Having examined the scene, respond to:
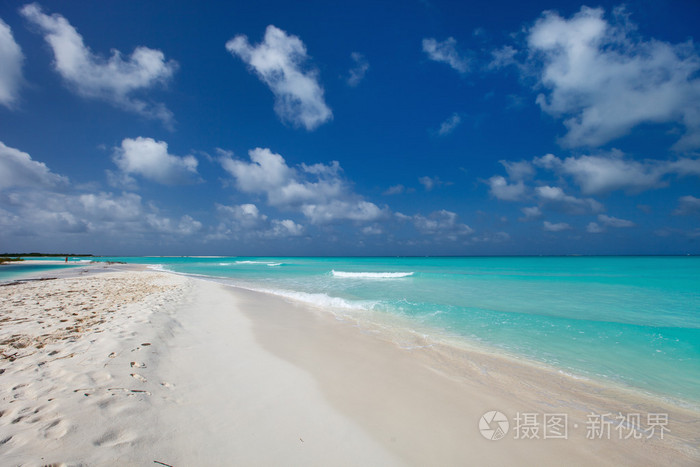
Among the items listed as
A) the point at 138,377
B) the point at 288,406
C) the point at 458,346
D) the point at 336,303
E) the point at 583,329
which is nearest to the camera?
the point at 288,406

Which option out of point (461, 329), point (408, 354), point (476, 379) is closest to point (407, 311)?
point (461, 329)

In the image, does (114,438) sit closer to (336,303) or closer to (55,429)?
(55,429)

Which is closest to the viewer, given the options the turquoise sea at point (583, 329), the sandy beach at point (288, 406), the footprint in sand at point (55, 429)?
the footprint in sand at point (55, 429)

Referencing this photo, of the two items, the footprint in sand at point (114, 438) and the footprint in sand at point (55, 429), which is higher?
the footprint in sand at point (55, 429)

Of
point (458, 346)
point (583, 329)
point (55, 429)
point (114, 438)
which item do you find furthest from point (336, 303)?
point (55, 429)

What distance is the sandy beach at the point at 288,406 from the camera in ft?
8.89

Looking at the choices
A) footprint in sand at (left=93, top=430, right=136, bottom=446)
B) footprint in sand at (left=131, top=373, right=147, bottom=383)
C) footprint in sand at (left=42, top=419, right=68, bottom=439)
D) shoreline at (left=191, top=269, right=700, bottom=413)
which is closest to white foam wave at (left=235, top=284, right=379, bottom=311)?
shoreline at (left=191, top=269, right=700, bottom=413)

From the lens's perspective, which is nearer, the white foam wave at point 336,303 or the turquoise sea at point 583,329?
the turquoise sea at point 583,329

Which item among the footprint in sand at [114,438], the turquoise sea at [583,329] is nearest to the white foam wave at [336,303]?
the turquoise sea at [583,329]

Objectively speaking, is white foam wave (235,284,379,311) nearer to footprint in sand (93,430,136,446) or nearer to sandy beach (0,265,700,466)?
sandy beach (0,265,700,466)

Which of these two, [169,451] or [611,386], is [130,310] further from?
[611,386]

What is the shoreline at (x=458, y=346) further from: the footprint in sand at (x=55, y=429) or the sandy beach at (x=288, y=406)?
the footprint in sand at (x=55, y=429)

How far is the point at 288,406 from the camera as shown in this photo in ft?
12.2

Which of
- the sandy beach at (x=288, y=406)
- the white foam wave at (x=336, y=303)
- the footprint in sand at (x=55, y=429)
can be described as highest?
the footprint in sand at (x=55, y=429)
